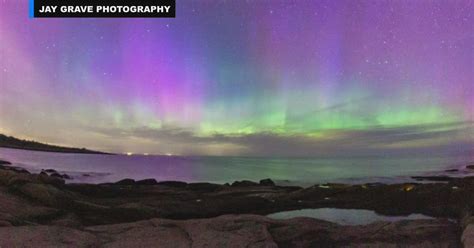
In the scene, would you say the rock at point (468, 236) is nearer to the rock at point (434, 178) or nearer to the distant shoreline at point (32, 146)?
the rock at point (434, 178)

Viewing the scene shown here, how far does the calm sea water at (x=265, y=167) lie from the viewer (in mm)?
4430

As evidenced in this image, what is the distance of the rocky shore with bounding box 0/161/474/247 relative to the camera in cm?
438

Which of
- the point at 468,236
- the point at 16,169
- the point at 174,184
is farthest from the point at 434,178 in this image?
the point at 16,169

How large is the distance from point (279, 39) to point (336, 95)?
742 mm

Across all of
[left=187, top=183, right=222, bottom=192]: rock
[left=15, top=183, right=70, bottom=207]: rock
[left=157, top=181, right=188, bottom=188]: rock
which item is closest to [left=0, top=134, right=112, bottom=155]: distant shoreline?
[left=15, top=183, right=70, bottom=207]: rock

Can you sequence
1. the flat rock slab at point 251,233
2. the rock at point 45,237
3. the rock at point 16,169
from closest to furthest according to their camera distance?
the rock at point 45,237 < the flat rock slab at point 251,233 < the rock at point 16,169

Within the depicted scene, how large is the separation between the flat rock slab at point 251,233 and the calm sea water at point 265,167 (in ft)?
1.33

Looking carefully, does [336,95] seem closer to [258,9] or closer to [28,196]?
[258,9]

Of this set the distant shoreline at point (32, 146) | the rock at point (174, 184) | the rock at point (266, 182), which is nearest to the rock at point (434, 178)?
the rock at point (266, 182)

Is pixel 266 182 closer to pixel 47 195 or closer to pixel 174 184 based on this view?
pixel 174 184

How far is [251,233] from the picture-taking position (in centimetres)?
437

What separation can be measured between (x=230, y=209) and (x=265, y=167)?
51 centimetres

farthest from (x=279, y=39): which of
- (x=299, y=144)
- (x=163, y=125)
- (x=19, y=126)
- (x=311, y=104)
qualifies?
(x=19, y=126)

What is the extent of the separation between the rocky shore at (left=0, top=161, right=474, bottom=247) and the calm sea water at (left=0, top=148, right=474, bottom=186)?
77mm
